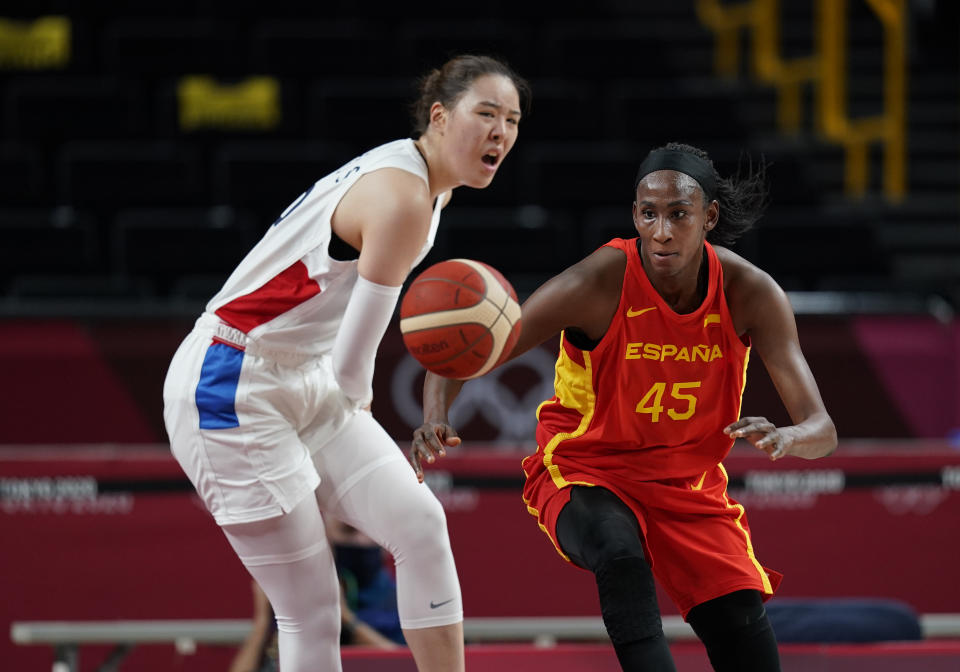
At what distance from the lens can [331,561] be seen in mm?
3338

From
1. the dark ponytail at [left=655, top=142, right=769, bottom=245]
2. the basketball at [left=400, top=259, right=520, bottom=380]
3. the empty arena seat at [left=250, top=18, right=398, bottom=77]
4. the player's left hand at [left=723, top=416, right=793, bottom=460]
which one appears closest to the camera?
the player's left hand at [left=723, top=416, right=793, bottom=460]

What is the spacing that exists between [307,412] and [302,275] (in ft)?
1.22

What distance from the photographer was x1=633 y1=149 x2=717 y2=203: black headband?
3227mm

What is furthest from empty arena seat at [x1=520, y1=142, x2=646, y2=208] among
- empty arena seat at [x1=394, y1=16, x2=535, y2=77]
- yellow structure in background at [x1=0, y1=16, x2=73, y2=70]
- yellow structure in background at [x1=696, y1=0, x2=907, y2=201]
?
yellow structure in background at [x1=0, y1=16, x2=73, y2=70]

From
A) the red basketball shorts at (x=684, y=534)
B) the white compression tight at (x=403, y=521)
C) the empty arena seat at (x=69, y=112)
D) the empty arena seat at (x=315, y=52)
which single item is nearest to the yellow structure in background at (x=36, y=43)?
the empty arena seat at (x=69, y=112)

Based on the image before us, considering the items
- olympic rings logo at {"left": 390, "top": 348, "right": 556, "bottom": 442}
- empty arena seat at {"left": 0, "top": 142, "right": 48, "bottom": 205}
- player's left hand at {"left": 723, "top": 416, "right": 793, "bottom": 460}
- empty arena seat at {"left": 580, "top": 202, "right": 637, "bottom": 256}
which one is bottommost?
olympic rings logo at {"left": 390, "top": 348, "right": 556, "bottom": 442}

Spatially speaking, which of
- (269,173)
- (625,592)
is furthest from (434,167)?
(269,173)

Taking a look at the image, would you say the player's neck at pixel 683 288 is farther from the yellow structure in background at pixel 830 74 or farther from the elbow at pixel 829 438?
the yellow structure in background at pixel 830 74

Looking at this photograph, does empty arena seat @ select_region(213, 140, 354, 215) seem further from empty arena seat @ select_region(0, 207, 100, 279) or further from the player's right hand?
the player's right hand

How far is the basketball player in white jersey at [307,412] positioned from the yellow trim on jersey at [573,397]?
0.33 meters

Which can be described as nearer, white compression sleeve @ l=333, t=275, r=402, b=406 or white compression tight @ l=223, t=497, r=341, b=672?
white compression sleeve @ l=333, t=275, r=402, b=406

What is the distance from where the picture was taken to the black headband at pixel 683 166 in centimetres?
323

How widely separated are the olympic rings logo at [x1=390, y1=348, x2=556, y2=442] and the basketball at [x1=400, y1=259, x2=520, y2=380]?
3.04 meters

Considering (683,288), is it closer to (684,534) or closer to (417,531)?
(684,534)
